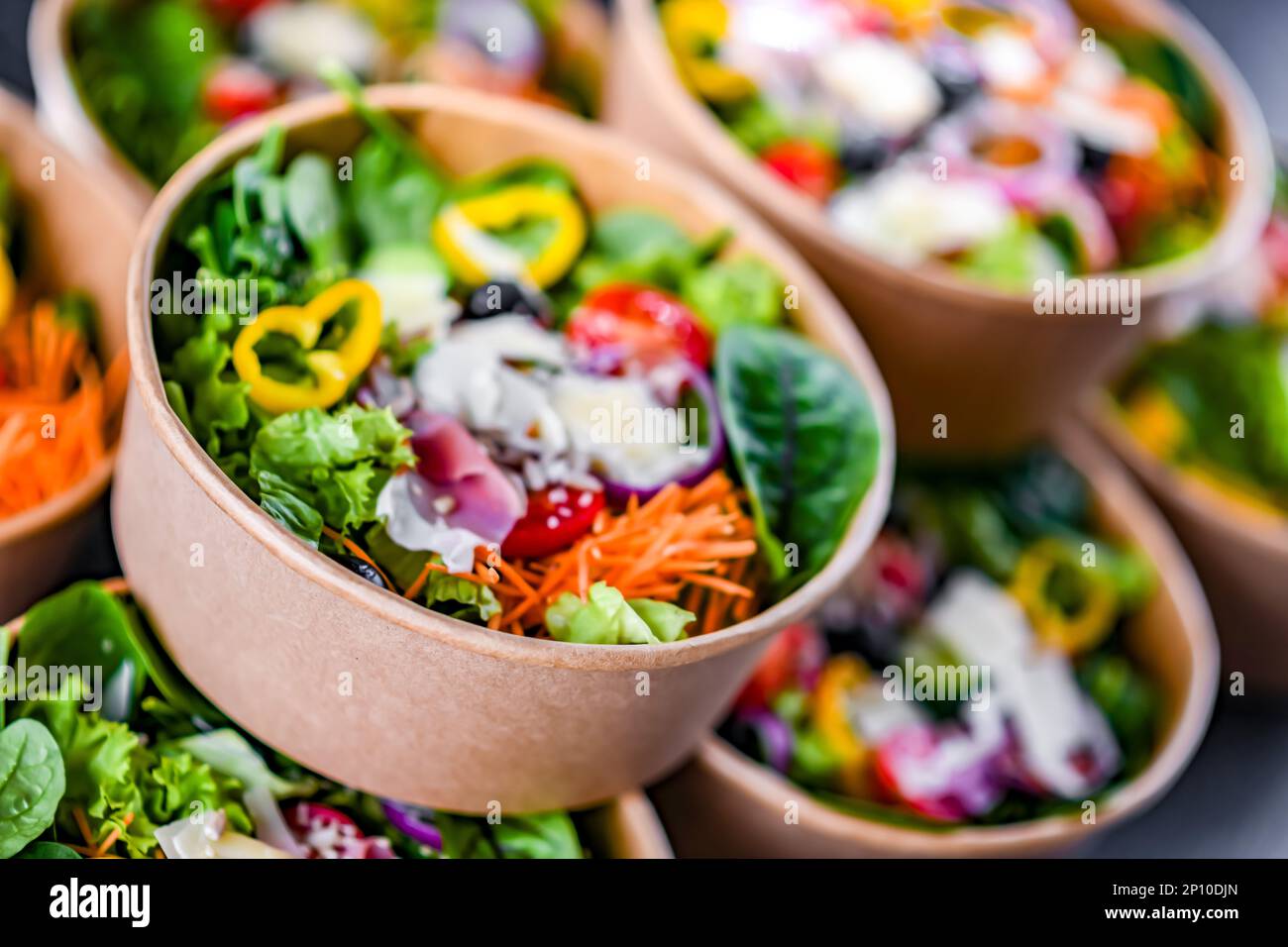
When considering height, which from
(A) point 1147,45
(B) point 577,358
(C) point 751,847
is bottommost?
(C) point 751,847

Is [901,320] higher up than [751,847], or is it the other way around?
[901,320]

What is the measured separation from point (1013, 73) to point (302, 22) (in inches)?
33.3

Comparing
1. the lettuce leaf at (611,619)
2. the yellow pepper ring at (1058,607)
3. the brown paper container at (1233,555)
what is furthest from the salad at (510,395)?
the brown paper container at (1233,555)

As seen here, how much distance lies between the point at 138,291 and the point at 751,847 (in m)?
0.73

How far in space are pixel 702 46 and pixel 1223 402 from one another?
2.69 feet

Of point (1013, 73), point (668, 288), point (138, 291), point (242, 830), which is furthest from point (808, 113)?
point (242, 830)

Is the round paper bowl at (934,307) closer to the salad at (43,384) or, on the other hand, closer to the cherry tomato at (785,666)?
the cherry tomato at (785,666)

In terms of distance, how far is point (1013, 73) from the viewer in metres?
1.55

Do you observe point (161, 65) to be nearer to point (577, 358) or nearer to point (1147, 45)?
point (577, 358)

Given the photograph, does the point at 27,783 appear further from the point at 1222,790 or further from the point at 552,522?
the point at 1222,790

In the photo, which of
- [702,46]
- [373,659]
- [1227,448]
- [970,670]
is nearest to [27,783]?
[373,659]
